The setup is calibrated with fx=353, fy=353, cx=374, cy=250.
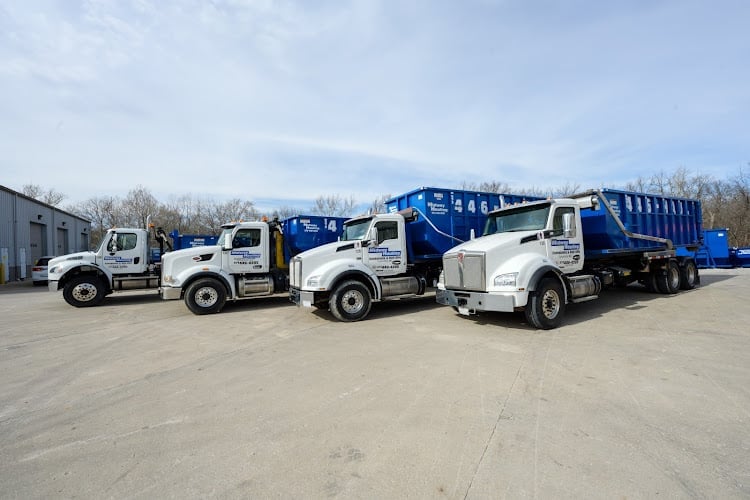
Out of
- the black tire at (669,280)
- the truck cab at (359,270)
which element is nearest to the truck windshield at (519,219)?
the truck cab at (359,270)

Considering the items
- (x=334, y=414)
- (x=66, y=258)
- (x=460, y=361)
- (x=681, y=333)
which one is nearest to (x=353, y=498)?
(x=334, y=414)

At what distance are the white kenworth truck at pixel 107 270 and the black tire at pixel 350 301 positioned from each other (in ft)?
24.5

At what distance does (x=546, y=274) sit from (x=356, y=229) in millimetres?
4645

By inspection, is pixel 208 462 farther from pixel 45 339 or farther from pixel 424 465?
pixel 45 339

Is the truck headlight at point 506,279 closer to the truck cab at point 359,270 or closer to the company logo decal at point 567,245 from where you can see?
the company logo decal at point 567,245

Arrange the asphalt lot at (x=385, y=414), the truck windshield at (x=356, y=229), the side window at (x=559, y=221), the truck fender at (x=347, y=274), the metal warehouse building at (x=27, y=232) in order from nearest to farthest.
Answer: the asphalt lot at (x=385, y=414) → the side window at (x=559, y=221) → the truck fender at (x=347, y=274) → the truck windshield at (x=356, y=229) → the metal warehouse building at (x=27, y=232)

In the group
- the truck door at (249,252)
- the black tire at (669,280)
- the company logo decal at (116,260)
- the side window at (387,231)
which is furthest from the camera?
the company logo decal at (116,260)

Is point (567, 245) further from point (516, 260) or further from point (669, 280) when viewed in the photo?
point (669, 280)

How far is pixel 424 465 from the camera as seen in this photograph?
8.55 feet

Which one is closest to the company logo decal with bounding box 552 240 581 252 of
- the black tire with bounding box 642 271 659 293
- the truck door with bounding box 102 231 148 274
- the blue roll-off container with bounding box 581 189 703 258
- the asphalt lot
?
the blue roll-off container with bounding box 581 189 703 258

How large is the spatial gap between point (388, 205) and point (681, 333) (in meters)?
7.62

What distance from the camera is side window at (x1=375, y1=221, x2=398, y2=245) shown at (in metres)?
8.90

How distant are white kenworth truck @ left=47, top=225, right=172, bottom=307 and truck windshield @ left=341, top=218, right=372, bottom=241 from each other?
7054 millimetres

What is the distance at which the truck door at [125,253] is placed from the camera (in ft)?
37.9
